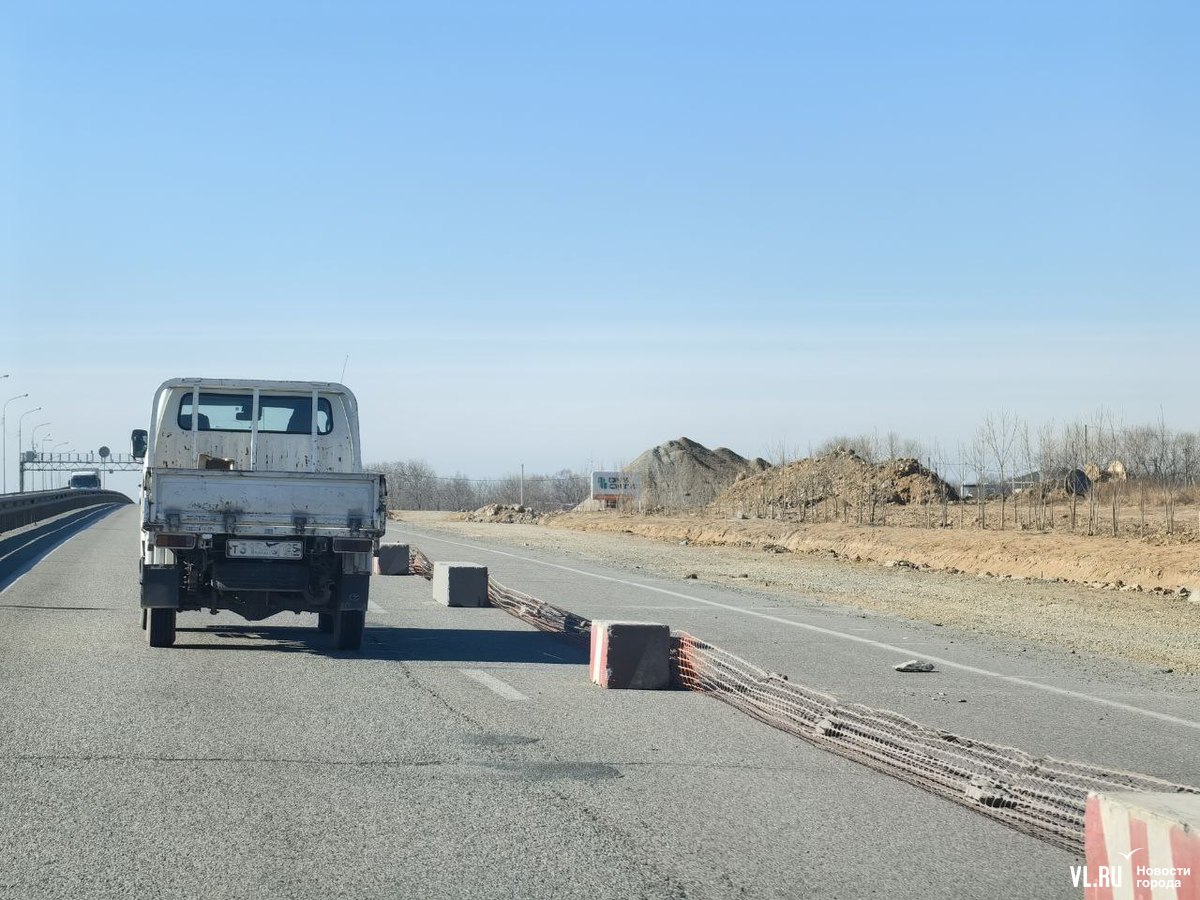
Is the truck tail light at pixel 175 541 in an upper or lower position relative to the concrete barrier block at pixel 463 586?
upper

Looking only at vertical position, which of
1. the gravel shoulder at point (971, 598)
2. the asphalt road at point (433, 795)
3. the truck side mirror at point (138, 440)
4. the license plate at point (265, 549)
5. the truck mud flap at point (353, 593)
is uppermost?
the truck side mirror at point (138, 440)

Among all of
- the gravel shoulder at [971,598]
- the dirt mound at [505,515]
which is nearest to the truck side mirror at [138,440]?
the gravel shoulder at [971,598]

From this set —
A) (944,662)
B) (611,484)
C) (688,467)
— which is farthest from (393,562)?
(688,467)

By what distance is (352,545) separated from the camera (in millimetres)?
13773

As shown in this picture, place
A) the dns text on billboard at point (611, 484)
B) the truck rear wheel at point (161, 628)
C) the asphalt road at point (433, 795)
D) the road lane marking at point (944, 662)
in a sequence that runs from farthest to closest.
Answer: the dns text on billboard at point (611, 484)
the truck rear wheel at point (161, 628)
the road lane marking at point (944, 662)
the asphalt road at point (433, 795)

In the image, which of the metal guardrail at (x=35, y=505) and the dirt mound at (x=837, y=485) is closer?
the metal guardrail at (x=35, y=505)

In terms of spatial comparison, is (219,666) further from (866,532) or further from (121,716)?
(866,532)

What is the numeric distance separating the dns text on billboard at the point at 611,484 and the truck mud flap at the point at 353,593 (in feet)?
242

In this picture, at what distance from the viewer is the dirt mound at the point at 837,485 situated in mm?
63031

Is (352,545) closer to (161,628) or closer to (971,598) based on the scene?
(161,628)

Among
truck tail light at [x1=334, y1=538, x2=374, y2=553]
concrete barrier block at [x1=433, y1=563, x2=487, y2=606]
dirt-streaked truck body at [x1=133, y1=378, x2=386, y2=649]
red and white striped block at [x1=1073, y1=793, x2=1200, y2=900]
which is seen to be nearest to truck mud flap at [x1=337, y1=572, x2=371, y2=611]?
dirt-streaked truck body at [x1=133, y1=378, x2=386, y2=649]

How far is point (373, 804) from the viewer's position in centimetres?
728

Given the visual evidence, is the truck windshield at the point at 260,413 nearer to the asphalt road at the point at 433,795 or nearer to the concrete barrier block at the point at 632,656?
the asphalt road at the point at 433,795

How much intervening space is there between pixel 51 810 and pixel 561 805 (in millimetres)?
2556
